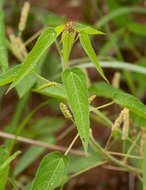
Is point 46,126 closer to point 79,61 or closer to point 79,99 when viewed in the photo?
point 79,61

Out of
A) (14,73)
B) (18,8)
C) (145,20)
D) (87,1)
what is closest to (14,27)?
(18,8)

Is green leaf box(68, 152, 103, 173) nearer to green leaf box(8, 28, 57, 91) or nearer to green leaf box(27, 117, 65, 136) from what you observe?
green leaf box(27, 117, 65, 136)

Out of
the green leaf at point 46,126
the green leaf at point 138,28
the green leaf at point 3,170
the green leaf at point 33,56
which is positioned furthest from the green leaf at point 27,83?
the green leaf at point 138,28

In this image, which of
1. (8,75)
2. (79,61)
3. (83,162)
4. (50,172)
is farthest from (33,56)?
(79,61)

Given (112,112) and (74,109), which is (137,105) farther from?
(112,112)

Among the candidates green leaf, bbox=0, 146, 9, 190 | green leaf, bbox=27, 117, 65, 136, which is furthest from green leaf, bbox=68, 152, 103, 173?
green leaf, bbox=0, 146, 9, 190

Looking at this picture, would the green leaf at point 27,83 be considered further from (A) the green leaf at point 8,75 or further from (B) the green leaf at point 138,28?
(B) the green leaf at point 138,28
